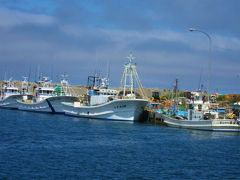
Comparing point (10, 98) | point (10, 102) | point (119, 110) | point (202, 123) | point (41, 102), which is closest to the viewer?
point (202, 123)

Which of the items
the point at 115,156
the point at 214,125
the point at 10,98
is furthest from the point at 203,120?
the point at 10,98

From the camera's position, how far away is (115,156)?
1139 inches

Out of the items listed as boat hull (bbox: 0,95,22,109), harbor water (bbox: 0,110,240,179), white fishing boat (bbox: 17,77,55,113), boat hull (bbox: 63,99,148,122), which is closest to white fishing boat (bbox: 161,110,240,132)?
harbor water (bbox: 0,110,240,179)

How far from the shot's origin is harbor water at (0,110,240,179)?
23.3 m

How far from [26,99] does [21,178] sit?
74.3 metres

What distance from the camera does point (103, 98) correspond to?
6397cm

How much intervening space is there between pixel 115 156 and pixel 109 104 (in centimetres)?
3205

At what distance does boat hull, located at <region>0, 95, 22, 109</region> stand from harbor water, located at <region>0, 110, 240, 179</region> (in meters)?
56.6

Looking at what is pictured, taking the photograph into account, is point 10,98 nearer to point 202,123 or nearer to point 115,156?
point 202,123

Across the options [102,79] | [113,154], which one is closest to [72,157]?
[113,154]

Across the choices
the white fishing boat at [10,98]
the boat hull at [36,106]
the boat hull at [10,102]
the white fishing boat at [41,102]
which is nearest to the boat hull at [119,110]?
the boat hull at [36,106]

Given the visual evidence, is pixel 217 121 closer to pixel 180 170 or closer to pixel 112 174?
pixel 180 170

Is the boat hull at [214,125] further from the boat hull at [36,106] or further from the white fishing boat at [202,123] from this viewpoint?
the boat hull at [36,106]

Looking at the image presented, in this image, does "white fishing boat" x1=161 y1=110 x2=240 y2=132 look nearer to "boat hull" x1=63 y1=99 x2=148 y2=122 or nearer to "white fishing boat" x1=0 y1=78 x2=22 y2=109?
"boat hull" x1=63 y1=99 x2=148 y2=122
